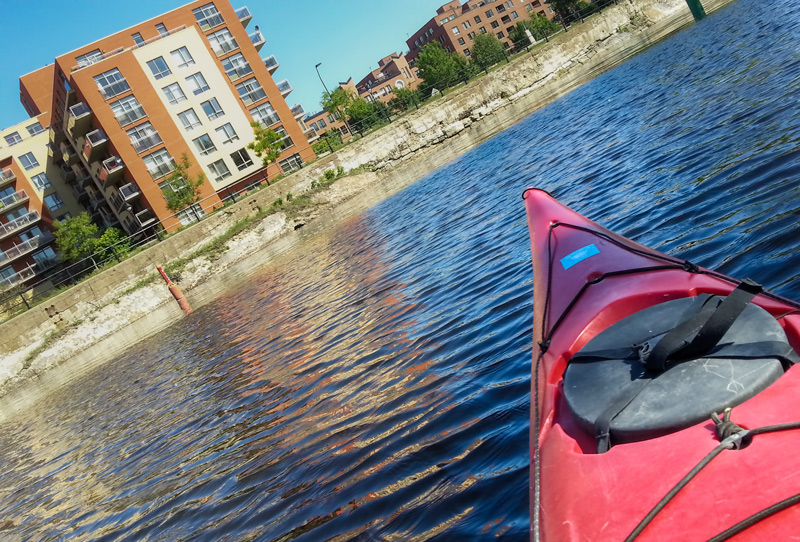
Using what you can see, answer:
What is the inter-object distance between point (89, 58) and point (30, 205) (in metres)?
12.6

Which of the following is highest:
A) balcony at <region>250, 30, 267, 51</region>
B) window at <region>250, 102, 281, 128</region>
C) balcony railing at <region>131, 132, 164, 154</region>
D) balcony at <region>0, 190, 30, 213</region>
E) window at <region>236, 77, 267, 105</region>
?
balcony at <region>250, 30, 267, 51</region>

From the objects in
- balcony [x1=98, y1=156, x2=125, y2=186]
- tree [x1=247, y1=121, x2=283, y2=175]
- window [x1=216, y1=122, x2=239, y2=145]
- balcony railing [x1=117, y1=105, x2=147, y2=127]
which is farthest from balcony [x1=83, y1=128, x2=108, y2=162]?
tree [x1=247, y1=121, x2=283, y2=175]

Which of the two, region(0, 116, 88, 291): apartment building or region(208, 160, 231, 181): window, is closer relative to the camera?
region(208, 160, 231, 181): window

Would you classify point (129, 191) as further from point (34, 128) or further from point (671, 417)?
point (671, 417)

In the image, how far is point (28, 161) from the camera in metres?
46.3

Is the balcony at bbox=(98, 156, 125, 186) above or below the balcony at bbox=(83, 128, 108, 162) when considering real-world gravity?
below

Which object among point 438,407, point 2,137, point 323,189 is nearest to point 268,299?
point 438,407

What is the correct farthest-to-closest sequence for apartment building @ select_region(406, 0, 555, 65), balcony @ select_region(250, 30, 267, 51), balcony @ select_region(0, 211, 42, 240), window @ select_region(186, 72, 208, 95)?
apartment building @ select_region(406, 0, 555, 65) → balcony @ select_region(250, 30, 267, 51) → balcony @ select_region(0, 211, 42, 240) → window @ select_region(186, 72, 208, 95)

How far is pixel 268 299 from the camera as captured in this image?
1263 centimetres

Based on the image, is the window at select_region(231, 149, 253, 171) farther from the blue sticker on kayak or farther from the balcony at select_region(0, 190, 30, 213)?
the blue sticker on kayak

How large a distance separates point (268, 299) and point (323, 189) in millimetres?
16785

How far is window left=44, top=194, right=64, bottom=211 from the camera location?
46156 mm

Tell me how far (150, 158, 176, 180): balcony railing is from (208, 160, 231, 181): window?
98.4 inches

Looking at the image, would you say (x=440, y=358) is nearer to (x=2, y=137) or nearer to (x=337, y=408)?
(x=337, y=408)
